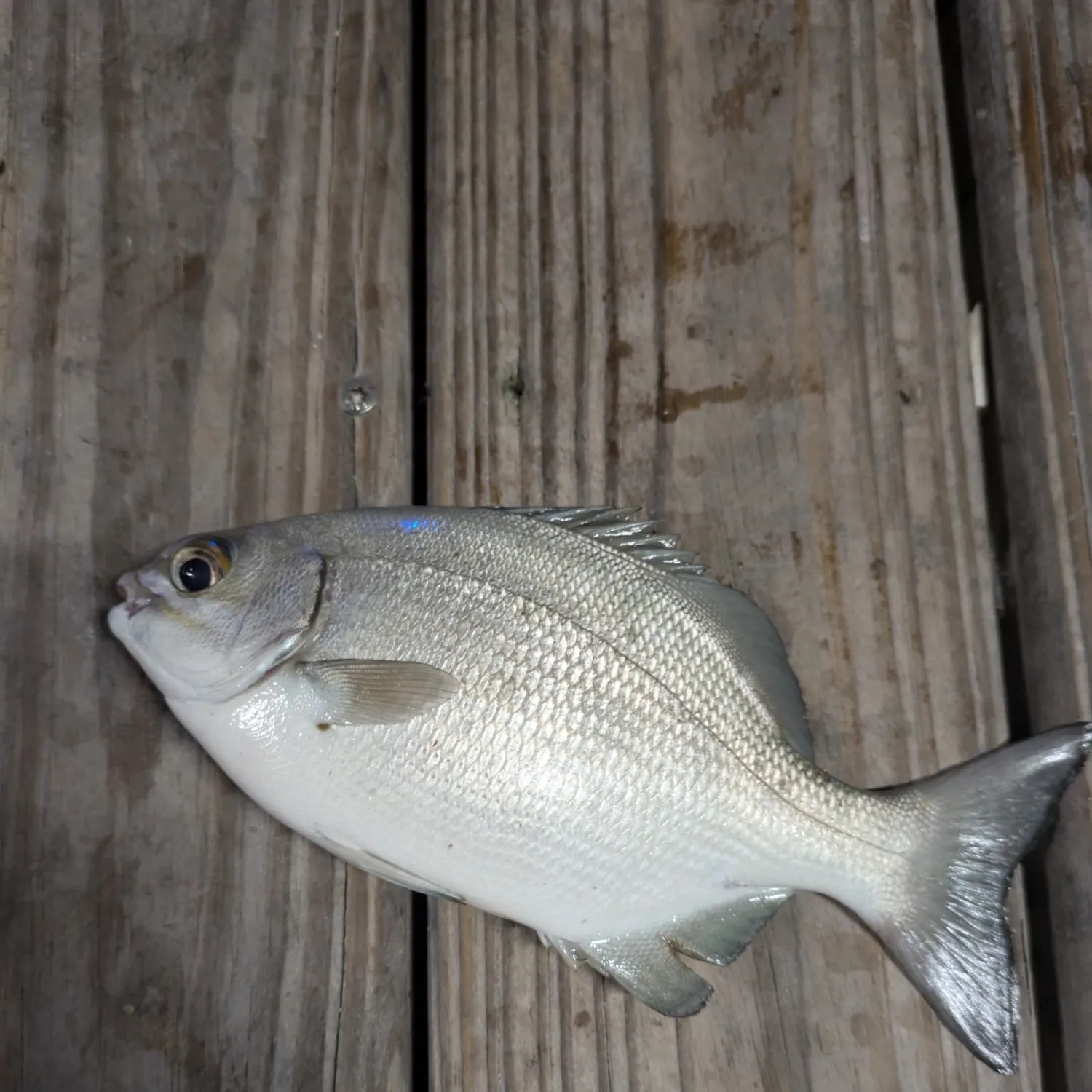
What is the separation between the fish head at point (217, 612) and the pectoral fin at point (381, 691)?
0.06 meters

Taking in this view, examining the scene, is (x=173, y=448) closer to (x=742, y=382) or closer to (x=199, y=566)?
(x=199, y=566)

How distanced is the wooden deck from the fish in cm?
8

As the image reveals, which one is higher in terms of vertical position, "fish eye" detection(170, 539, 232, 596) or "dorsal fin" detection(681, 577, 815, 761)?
"fish eye" detection(170, 539, 232, 596)

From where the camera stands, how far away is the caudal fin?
696 mm

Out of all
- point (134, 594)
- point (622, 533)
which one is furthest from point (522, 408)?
point (134, 594)

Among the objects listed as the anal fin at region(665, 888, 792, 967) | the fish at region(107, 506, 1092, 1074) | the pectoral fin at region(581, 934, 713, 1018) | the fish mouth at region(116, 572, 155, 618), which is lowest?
the pectoral fin at region(581, 934, 713, 1018)

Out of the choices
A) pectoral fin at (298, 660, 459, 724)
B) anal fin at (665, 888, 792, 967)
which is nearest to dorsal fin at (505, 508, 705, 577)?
pectoral fin at (298, 660, 459, 724)

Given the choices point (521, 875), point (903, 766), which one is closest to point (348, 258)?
point (521, 875)

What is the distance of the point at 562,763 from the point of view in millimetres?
708

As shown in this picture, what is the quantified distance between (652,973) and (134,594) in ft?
1.85

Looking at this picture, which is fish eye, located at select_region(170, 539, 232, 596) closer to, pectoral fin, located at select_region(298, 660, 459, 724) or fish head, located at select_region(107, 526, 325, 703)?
fish head, located at select_region(107, 526, 325, 703)

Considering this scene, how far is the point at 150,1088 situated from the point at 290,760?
305 mm

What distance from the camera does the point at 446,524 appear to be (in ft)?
2.51

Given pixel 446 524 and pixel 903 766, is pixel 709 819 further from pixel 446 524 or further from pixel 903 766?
pixel 446 524
